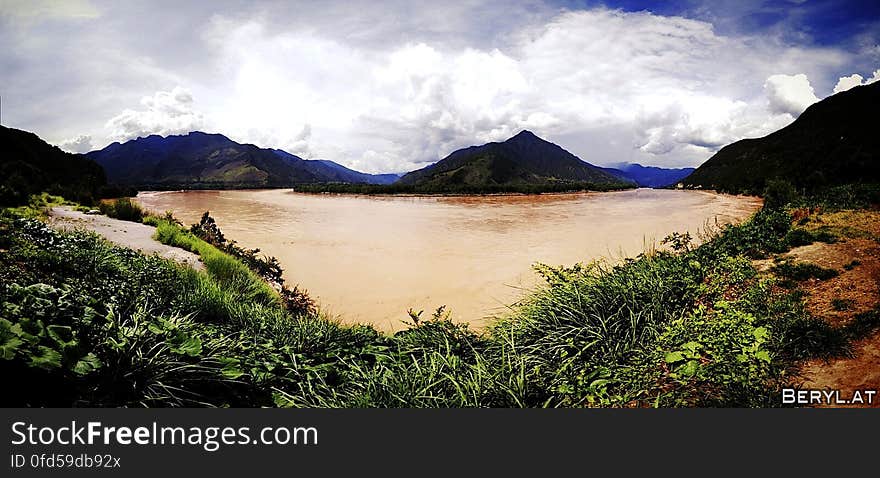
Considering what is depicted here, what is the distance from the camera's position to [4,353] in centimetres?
206

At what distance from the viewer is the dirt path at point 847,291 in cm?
313

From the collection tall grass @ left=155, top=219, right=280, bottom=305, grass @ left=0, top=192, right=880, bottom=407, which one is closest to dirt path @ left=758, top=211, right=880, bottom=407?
grass @ left=0, top=192, right=880, bottom=407

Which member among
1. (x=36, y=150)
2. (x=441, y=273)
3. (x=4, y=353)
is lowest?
(x=441, y=273)

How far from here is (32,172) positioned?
17688mm

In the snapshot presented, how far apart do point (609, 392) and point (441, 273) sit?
8458 millimetres

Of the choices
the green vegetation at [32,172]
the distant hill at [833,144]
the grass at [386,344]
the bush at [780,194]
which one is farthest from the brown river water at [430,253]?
the green vegetation at [32,172]

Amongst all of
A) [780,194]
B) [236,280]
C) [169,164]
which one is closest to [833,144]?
[780,194]

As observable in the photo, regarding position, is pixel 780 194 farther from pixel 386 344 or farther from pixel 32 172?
pixel 32 172

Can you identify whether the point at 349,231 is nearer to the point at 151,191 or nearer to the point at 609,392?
the point at 609,392

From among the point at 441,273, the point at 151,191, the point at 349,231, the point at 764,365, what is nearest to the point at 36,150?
the point at 349,231

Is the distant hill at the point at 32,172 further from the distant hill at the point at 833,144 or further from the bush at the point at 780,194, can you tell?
the bush at the point at 780,194

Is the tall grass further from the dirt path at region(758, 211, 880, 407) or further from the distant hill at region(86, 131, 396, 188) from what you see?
the distant hill at region(86, 131, 396, 188)

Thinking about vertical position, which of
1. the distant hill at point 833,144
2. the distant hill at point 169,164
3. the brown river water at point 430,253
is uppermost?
the distant hill at point 169,164

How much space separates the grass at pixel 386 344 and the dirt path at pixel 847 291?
17cm
